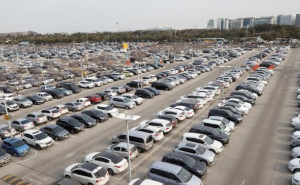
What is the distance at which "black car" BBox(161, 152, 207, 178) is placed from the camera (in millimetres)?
15328

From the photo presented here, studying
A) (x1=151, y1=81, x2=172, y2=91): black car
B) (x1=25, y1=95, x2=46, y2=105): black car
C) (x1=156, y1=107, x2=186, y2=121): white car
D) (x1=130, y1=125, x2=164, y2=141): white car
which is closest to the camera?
(x1=130, y1=125, x2=164, y2=141): white car

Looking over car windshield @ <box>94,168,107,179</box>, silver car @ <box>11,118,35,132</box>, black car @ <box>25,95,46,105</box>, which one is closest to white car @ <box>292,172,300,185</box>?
car windshield @ <box>94,168,107,179</box>

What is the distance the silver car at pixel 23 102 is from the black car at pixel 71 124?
994cm

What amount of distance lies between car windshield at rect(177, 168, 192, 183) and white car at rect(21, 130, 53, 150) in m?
11.3

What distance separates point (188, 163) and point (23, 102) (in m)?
23.6

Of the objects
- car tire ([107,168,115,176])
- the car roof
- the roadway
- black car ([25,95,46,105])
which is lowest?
the roadway

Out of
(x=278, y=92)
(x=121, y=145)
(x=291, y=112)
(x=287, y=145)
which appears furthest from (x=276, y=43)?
(x=121, y=145)

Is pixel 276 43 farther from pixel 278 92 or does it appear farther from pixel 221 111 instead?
pixel 221 111

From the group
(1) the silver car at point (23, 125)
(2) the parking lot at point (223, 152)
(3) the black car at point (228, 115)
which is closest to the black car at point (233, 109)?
(3) the black car at point (228, 115)

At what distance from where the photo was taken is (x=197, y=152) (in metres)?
17.1

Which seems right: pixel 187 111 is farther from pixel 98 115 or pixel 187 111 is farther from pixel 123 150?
pixel 123 150

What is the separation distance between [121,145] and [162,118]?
6.55 meters

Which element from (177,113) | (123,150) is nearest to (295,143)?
(177,113)

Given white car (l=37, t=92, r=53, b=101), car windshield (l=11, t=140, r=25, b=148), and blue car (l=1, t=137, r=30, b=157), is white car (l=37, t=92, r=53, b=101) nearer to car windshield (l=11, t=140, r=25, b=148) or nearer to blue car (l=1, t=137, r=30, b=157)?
blue car (l=1, t=137, r=30, b=157)
